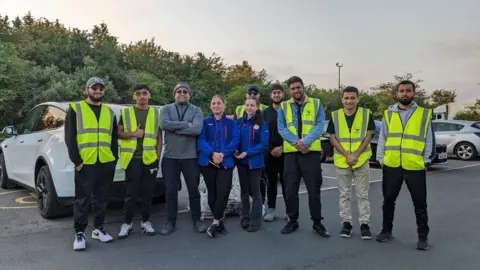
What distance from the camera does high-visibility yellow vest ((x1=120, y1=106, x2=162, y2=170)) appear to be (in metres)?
5.05

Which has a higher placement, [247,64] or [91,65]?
[247,64]

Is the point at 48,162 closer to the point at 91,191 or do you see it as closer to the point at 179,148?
the point at 91,191

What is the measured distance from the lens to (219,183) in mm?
5227

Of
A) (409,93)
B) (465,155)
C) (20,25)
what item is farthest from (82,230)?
(20,25)

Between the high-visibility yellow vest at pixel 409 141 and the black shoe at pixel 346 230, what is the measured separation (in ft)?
3.02

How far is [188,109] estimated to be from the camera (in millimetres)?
5312

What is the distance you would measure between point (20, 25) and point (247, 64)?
27928 millimetres

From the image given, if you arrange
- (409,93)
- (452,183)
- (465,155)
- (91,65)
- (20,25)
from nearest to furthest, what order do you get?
(409,93) < (452,183) < (465,155) < (91,65) < (20,25)

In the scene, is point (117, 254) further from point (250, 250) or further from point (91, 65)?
point (91, 65)

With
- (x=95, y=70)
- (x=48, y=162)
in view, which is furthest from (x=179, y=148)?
(x=95, y=70)

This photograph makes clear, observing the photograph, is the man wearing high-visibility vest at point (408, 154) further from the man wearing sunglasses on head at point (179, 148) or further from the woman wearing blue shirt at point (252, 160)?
the man wearing sunglasses on head at point (179, 148)

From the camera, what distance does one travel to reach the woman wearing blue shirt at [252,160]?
532 centimetres

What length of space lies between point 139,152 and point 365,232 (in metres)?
2.97

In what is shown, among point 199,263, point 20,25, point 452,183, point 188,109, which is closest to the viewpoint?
point 199,263
